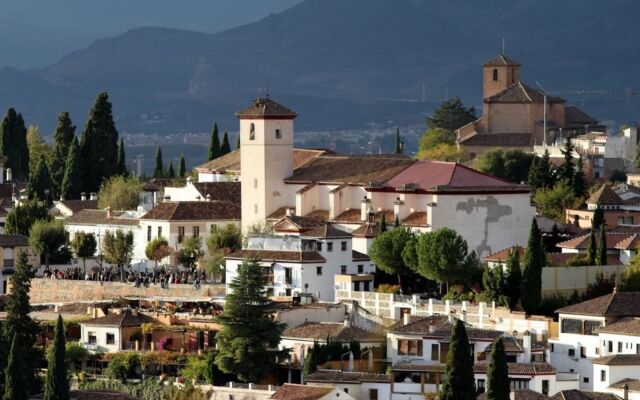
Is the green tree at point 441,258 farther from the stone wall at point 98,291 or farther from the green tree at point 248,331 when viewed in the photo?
the stone wall at point 98,291

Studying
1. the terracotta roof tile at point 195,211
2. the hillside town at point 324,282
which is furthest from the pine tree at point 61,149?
the terracotta roof tile at point 195,211

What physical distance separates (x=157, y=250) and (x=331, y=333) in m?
19.1

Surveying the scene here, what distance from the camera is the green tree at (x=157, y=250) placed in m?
82.4

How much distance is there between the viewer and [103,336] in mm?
70125

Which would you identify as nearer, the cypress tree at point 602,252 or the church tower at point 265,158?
the cypress tree at point 602,252

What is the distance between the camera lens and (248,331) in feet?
212

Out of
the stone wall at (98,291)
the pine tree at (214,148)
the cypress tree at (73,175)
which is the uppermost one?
the pine tree at (214,148)

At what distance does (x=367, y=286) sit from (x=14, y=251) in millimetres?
17678

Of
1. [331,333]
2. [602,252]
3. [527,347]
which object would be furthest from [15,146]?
[527,347]

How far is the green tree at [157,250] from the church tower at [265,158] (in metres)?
2.78

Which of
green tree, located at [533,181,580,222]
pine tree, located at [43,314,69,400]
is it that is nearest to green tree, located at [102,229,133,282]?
green tree, located at [533,181,580,222]

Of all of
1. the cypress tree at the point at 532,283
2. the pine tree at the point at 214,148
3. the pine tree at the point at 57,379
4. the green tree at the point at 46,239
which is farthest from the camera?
the pine tree at the point at 214,148

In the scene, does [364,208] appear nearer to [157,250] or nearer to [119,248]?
[157,250]

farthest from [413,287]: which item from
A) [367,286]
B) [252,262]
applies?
[252,262]
